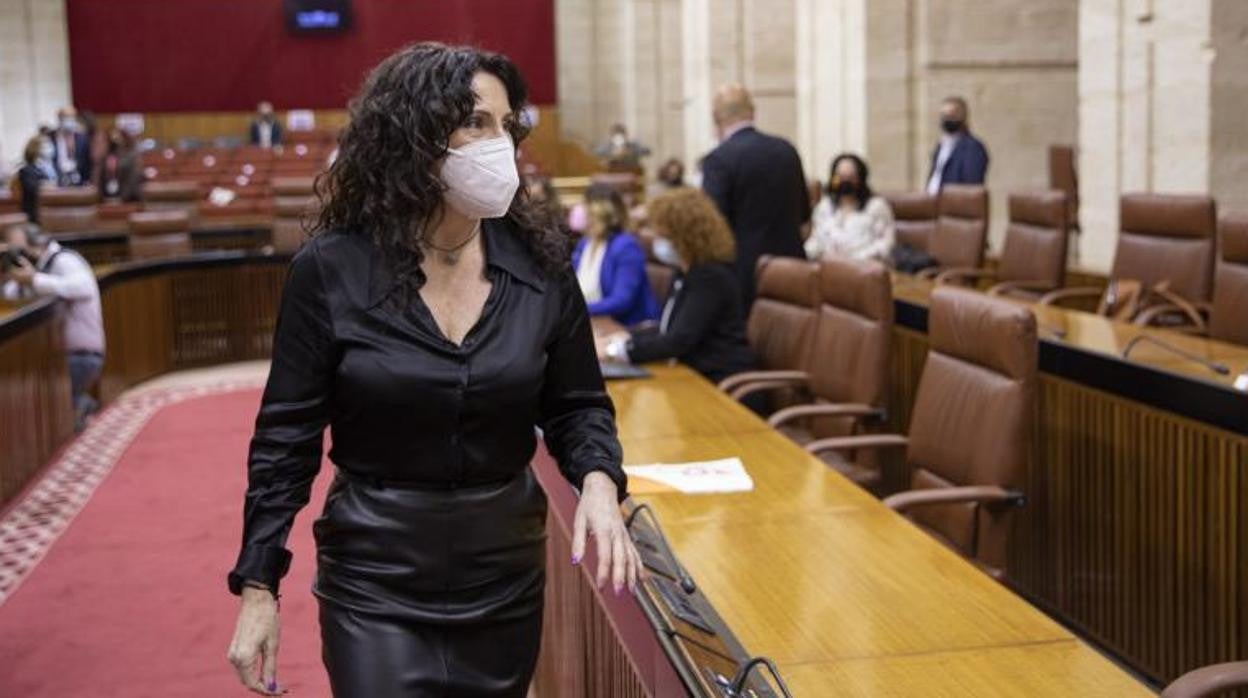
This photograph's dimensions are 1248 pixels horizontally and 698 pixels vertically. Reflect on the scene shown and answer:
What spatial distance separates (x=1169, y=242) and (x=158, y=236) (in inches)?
309

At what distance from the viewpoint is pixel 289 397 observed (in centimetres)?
209

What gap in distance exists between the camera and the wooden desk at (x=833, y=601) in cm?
216

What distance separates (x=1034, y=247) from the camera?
745 cm

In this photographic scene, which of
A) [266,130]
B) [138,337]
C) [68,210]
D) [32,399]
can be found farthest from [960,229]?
[266,130]

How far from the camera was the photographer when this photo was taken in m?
7.86

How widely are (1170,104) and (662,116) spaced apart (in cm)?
1293

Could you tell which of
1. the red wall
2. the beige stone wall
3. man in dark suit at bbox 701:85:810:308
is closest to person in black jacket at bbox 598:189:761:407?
man in dark suit at bbox 701:85:810:308

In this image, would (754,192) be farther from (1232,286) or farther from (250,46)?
(250,46)

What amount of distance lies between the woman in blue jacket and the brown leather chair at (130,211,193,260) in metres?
5.90

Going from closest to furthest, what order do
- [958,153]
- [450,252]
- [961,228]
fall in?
1. [450,252]
2. [961,228]
3. [958,153]

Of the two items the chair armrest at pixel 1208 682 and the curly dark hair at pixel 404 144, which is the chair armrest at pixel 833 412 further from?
the curly dark hair at pixel 404 144

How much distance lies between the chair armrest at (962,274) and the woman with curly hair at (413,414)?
5.89 m

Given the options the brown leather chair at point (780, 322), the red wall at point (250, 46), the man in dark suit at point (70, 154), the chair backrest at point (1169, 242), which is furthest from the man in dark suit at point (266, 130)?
the brown leather chair at point (780, 322)

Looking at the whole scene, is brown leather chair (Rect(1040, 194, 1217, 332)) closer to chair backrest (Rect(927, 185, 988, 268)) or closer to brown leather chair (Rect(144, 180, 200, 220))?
chair backrest (Rect(927, 185, 988, 268))
